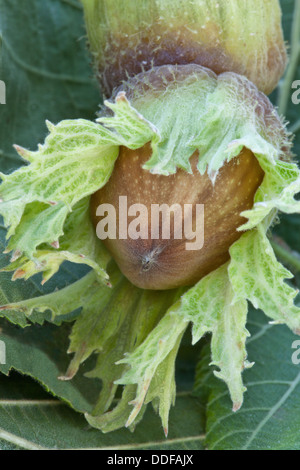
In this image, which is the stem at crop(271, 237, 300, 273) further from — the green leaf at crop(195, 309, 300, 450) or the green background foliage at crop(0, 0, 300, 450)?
the green leaf at crop(195, 309, 300, 450)

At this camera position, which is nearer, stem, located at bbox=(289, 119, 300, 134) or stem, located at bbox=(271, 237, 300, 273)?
stem, located at bbox=(271, 237, 300, 273)

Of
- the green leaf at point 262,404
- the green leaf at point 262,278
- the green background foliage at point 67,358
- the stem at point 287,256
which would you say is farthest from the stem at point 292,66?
the green leaf at point 262,278

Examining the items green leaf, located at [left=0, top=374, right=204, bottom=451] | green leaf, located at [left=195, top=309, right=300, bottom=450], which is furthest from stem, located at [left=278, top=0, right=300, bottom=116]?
green leaf, located at [left=0, top=374, right=204, bottom=451]

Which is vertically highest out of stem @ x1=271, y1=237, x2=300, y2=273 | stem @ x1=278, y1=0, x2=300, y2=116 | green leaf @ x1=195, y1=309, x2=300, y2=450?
stem @ x1=278, y1=0, x2=300, y2=116

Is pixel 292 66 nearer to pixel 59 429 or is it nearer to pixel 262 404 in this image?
pixel 262 404

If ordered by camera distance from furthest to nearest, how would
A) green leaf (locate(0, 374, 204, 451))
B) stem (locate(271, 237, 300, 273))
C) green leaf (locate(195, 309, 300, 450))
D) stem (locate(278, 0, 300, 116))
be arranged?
stem (locate(278, 0, 300, 116))
stem (locate(271, 237, 300, 273))
green leaf (locate(195, 309, 300, 450))
green leaf (locate(0, 374, 204, 451))

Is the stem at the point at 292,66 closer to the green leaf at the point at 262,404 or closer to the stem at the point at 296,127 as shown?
the stem at the point at 296,127

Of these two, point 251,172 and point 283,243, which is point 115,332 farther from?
point 283,243

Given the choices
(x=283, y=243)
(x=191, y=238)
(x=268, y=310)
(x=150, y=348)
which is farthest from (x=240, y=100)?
(x=283, y=243)
